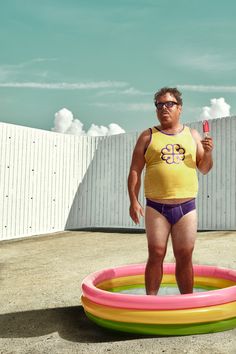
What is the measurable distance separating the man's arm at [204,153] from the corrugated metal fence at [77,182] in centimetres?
687

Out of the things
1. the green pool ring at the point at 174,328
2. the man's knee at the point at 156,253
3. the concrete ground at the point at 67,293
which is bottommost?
the concrete ground at the point at 67,293

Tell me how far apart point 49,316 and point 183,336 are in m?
1.52

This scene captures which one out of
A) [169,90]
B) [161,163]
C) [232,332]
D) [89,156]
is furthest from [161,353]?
[89,156]

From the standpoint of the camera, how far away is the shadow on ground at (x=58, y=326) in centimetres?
341

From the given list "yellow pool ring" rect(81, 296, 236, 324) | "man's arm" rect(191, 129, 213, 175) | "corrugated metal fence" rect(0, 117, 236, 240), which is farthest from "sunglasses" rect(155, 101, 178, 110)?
"corrugated metal fence" rect(0, 117, 236, 240)

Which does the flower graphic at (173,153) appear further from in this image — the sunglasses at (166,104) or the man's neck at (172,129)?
the sunglasses at (166,104)

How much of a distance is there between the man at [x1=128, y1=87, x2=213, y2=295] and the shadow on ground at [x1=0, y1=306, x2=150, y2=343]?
0.57 metres

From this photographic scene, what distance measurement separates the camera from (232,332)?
3291 mm

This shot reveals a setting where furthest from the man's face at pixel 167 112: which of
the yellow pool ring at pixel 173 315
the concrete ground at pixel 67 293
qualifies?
the concrete ground at pixel 67 293

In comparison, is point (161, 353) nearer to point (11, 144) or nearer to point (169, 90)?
point (169, 90)

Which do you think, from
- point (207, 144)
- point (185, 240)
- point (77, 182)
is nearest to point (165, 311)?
point (185, 240)

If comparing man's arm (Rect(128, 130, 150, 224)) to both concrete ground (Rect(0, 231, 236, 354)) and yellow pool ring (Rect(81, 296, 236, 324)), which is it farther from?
concrete ground (Rect(0, 231, 236, 354))

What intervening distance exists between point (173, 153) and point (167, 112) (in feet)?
1.19

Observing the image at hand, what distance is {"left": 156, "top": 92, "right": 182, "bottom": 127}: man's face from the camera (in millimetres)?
3576
